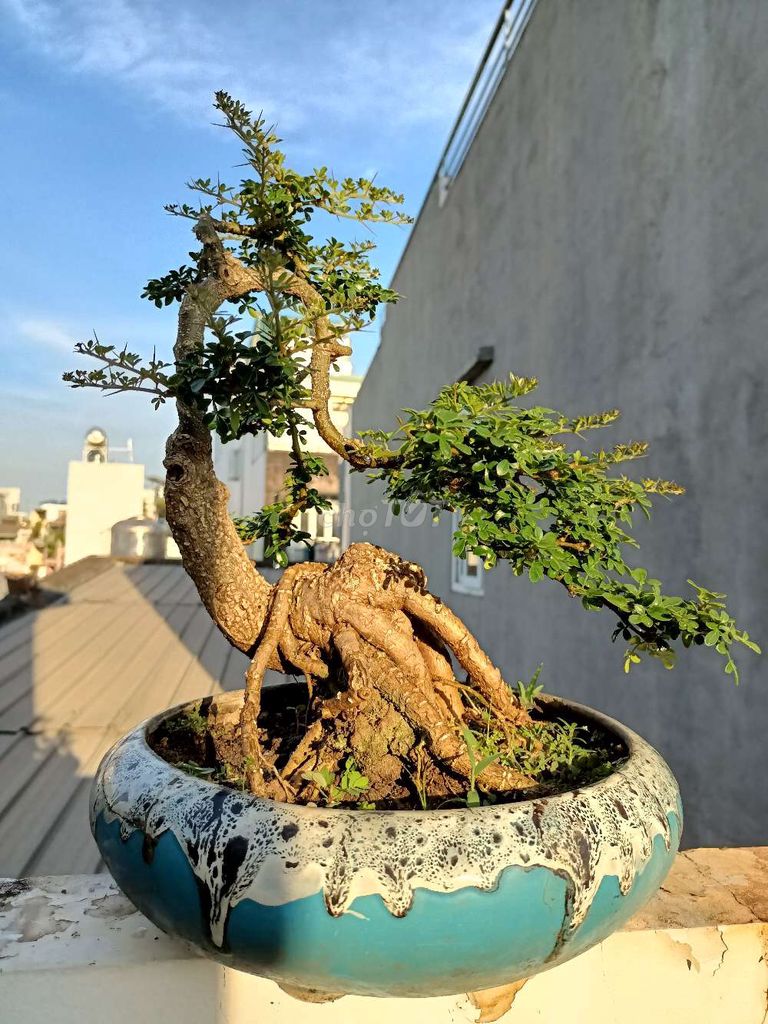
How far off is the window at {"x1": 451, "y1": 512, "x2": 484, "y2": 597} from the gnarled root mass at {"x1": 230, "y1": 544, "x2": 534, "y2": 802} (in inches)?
130

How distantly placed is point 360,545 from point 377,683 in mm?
263

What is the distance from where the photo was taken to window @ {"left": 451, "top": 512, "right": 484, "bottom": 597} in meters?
4.68

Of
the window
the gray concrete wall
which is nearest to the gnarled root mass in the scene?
the gray concrete wall

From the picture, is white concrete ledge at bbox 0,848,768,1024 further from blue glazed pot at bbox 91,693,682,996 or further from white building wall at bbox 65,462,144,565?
white building wall at bbox 65,462,144,565

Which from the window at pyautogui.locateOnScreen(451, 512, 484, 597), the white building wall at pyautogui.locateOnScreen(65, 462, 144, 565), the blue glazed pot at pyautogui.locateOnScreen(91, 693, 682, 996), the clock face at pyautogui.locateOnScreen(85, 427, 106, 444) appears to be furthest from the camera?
the clock face at pyautogui.locateOnScreen(85, 427, 106, 444)

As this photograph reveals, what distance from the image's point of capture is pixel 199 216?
1.08 metres

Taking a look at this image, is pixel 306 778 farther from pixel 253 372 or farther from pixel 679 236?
pixel 679 236

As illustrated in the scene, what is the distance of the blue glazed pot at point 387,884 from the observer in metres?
0.65

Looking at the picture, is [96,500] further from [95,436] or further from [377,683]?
[377,683]

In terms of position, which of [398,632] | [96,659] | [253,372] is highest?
[253,372]

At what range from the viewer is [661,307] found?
2387mm

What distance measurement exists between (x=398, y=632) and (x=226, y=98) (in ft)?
2.80

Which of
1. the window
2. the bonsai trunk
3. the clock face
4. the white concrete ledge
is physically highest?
the clock face

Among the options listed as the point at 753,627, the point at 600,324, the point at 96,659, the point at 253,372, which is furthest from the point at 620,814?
the point at 96,659
